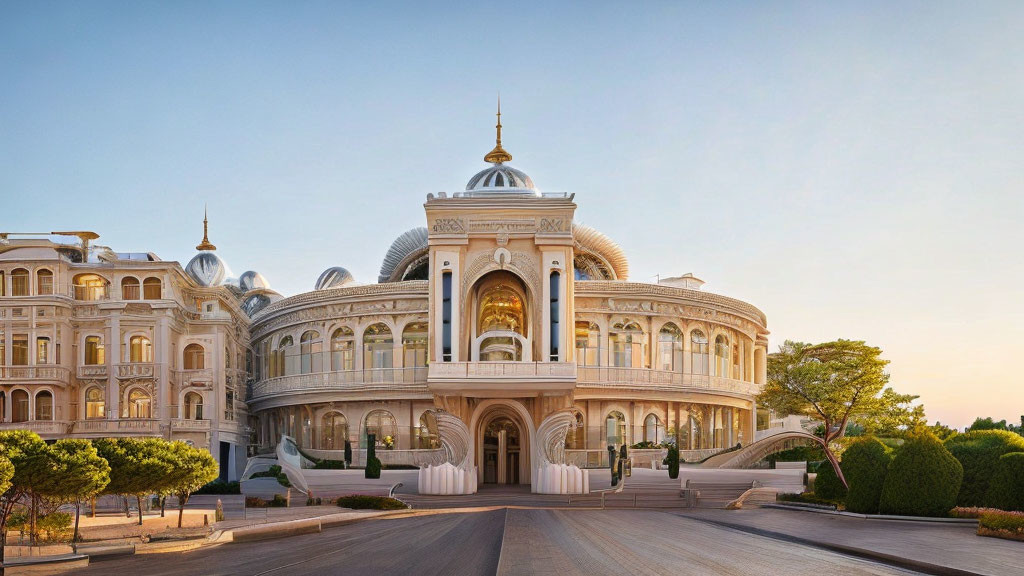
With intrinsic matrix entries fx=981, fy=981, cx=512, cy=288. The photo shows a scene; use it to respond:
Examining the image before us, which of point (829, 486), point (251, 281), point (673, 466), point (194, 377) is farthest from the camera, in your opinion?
point (251, 281)

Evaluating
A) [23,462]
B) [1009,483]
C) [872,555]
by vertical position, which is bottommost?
[872,555]

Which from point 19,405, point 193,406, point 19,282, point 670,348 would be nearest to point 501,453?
point 670,348

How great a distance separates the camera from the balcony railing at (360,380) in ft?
200

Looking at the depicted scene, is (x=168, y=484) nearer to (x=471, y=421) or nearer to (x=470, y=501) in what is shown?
(x=470, y=501)

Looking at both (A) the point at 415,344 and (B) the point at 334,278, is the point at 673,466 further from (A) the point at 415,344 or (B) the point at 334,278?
(B) the point at 334,278

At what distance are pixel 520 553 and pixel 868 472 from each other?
632 inches

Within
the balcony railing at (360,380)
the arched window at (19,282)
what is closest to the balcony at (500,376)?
the balcony railing at (360,380)

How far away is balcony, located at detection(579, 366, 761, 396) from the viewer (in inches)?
2397

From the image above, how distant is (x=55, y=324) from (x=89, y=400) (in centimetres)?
499

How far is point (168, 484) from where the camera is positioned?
29297 millimetres

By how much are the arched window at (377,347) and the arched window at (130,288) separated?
14101 mm

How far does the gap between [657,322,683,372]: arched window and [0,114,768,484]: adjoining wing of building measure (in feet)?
0.32

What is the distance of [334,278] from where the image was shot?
255ft

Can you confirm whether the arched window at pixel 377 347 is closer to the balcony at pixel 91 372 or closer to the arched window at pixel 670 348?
→ the balcony at pixel 91 372
